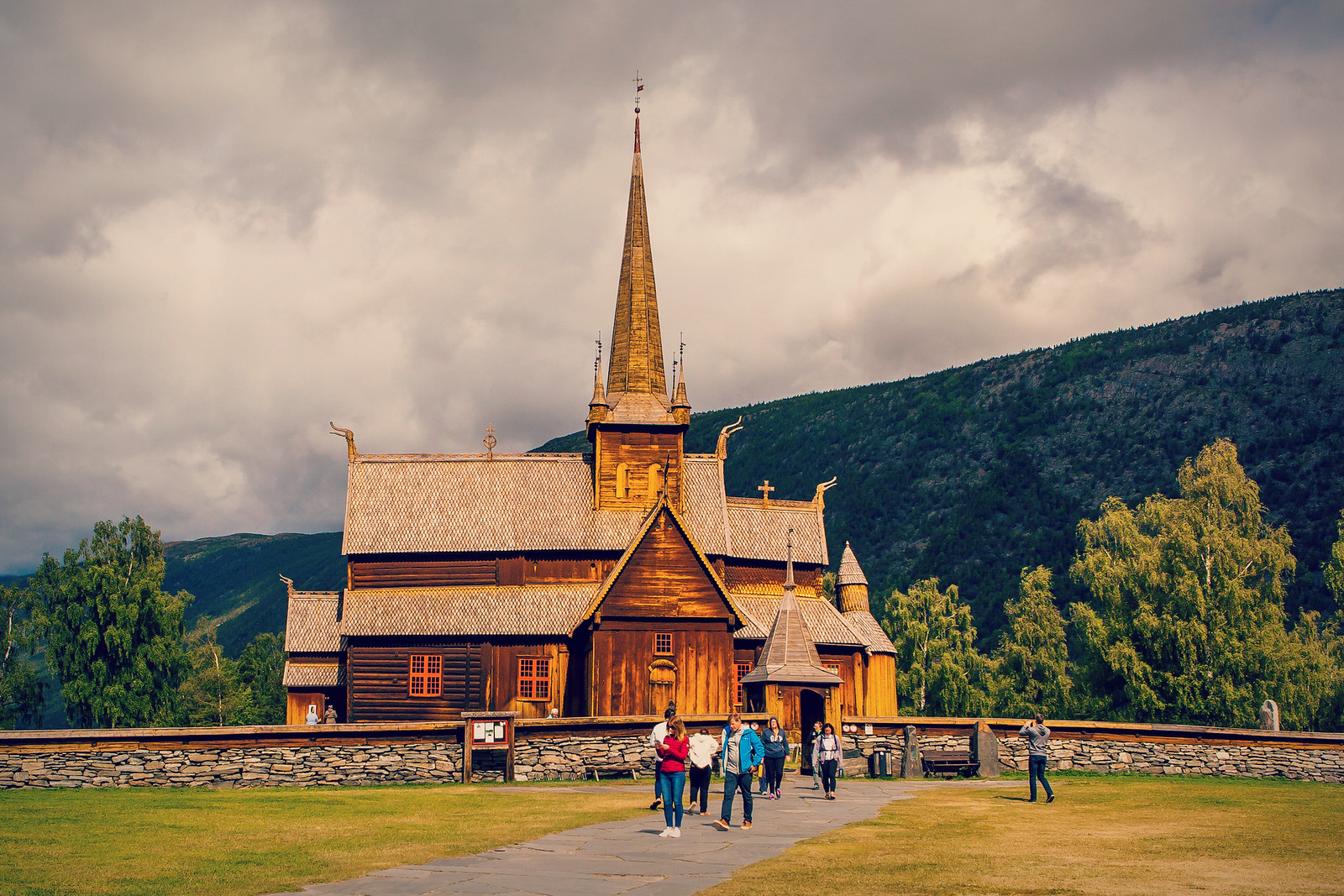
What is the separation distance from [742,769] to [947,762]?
15199 mm

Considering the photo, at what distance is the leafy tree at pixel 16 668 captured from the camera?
2635 inches

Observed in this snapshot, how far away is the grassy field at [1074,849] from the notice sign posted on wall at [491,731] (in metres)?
10.3

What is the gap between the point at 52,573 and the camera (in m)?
66.5

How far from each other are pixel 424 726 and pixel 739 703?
18938 millimetres

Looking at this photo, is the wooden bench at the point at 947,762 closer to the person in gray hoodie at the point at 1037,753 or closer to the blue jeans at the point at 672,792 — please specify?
the person in gray hoodie at the point at 1037,753

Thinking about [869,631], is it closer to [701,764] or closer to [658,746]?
[701,764]

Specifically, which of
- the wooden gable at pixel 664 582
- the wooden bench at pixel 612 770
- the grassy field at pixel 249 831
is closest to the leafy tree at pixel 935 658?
the wooden gable at pixel 664 582

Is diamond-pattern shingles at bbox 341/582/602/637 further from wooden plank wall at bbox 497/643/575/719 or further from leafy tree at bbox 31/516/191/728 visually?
leafy tree at bbox 31/516/191/728

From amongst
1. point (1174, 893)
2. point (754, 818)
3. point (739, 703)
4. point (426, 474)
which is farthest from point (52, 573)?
point (1174, 893)

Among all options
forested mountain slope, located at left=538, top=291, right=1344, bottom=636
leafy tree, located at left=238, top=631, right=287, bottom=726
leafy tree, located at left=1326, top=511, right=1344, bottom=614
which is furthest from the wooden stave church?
forested mountain slope, located at left=538, top=291, right=1344, bottom=636

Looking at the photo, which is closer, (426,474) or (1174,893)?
(1174,893)

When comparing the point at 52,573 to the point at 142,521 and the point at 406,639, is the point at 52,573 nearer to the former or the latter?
the point at 142,521

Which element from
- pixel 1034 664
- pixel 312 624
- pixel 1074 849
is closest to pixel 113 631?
pixel 312 624

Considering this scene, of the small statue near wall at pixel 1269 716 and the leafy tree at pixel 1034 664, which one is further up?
the leafy tree at pixel 1034 664
